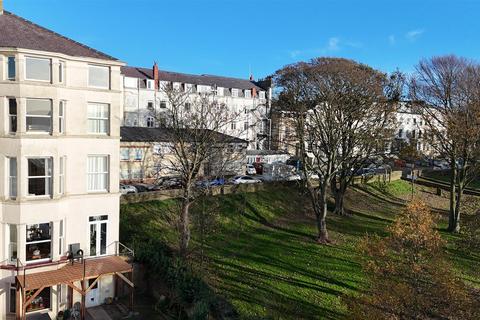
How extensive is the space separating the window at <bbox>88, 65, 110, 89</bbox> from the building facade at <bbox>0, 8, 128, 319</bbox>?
Result: 0.17ft

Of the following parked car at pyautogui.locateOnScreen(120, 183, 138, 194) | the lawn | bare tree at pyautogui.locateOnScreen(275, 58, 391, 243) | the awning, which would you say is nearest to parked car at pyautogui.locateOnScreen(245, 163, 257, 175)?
the lawn

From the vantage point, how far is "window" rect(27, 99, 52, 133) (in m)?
18.8

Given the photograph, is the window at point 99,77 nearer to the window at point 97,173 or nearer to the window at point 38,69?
the window at point 38,69

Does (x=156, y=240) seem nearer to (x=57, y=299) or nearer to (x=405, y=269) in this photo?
(x=57, y=299)

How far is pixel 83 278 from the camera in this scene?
61.4 feet

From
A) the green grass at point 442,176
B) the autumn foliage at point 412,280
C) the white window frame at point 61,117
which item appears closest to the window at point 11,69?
the white window frame at point 61,117

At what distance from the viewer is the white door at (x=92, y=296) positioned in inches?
829

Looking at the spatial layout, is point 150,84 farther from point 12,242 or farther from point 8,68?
point 12,242

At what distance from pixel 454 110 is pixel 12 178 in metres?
33.2

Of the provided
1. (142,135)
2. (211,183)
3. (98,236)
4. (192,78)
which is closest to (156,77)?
(192,78)

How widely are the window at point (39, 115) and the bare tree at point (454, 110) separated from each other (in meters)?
29.9

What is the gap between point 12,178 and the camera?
18922mm

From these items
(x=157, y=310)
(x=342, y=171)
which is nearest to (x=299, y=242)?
(x=342, y=171)

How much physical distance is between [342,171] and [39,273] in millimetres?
25992
